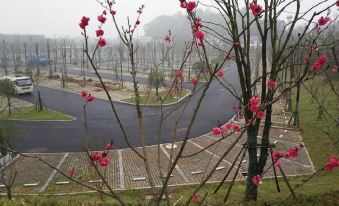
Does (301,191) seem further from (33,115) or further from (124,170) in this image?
A: (33,115)

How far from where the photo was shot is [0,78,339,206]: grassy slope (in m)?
5.79

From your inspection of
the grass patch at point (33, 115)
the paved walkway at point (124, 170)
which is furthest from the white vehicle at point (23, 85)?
the paved walkway at point (124, 170)

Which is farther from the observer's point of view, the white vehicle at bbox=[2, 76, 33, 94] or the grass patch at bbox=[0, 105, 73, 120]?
the white vehicle at bbox=[2, 76, 33, 94]

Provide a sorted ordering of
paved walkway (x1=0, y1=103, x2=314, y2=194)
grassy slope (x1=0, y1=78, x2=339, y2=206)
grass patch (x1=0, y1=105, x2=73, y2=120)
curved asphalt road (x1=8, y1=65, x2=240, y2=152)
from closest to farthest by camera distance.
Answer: grassy slope (x1=0, y1=78, x2=339, y2=206), paved walkway (x1=0, y1=103, x2=314, y2=194), curved asphalt road (x1=8, y1=65, x2=240, y2=152), grass patch (x1=0, y1=105, x2=73, y2=120)

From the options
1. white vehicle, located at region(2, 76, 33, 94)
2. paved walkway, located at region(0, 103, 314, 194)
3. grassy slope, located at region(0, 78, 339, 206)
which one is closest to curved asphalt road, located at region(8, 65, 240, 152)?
paved walkway, located at region(0, 103, 314, 194)

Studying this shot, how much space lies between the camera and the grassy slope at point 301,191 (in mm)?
5793

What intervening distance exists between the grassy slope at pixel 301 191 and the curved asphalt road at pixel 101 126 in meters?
4.01

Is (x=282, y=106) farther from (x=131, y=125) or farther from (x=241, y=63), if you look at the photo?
(x=241, y=63)

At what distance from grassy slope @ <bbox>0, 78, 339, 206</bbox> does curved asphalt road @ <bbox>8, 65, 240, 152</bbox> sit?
13.1 ft

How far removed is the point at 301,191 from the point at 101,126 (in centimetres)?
1312

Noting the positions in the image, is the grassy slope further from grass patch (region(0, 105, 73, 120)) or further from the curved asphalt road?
grass patch (region(0, 105, 73, 120))

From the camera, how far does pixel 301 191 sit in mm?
8844

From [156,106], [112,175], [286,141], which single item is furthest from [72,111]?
[286,141]

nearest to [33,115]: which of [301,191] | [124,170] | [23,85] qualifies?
[23,85]
